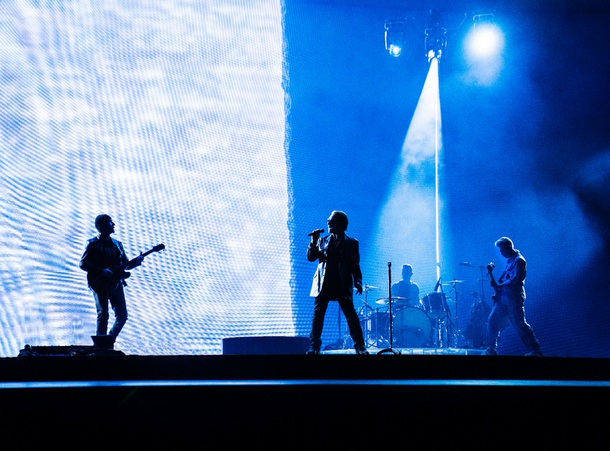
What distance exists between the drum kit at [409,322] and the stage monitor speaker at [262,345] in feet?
8.98

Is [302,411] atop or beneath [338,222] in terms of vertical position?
beneath

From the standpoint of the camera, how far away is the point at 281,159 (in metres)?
10.5

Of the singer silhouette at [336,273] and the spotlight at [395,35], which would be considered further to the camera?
the spotlight at [395,35]

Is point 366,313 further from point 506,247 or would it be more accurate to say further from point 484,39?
point 484,39

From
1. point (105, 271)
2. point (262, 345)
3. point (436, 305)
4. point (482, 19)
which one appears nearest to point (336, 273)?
point (262, 345)

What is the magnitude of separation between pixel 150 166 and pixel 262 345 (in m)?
4.01

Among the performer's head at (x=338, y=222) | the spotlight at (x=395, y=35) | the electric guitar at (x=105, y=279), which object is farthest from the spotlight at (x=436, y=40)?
the electric guitar at (x=105, y=279)

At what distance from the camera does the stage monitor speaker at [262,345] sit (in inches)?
243

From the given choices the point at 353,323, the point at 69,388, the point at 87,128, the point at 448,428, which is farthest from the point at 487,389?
the point at 87,128

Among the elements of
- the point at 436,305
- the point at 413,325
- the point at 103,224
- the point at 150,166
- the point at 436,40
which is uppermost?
the point at 436,40

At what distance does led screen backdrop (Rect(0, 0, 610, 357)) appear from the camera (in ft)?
26.0

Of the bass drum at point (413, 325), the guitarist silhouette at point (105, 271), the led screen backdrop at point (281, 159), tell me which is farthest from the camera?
the bass drum at point (413, 325)

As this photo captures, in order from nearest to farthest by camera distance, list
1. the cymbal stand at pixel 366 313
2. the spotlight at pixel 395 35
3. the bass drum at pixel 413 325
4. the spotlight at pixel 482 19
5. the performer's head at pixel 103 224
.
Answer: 1. the performer's head at pixel 103 224
2. the bass drum at pixel 413 325
3. the cymbal stand at pixel 366 313
4. the spotlight at pixel 482 19
5. the spotlight at pixel 395 35

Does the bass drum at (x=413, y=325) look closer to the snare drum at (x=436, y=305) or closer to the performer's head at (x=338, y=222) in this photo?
the snare drum at (x=436, y=305)
